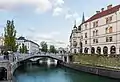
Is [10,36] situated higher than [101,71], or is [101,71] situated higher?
[10,36]

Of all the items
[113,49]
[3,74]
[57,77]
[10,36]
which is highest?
[10,36]

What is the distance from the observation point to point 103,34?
190ft

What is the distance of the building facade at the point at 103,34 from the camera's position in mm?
52844

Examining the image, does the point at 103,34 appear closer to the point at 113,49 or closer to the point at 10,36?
the point at 113,49

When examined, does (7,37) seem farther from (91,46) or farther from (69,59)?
(69,59)

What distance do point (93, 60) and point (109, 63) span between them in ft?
24.8

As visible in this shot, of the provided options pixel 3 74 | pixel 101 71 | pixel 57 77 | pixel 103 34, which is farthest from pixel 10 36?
pixel 103 34

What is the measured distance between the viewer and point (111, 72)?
41781 millimetres

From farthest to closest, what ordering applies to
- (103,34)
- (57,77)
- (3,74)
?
(103,34), (57,77), (3,74)

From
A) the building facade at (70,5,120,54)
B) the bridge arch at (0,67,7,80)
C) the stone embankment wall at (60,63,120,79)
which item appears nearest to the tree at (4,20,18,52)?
the bridge arch at (0,67,7,80)

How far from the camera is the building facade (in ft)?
173

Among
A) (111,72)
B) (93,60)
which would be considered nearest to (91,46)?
(93,60)

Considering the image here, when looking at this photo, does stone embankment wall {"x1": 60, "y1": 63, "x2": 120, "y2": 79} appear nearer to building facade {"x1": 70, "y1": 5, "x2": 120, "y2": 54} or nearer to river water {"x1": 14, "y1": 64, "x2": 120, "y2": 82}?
river water {"x1": 14, "y1": 64, "x2": 120, "y2": 82}

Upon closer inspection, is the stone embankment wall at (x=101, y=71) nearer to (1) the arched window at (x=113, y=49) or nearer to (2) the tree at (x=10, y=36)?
(1) the arched window at (x=113, y=49)
